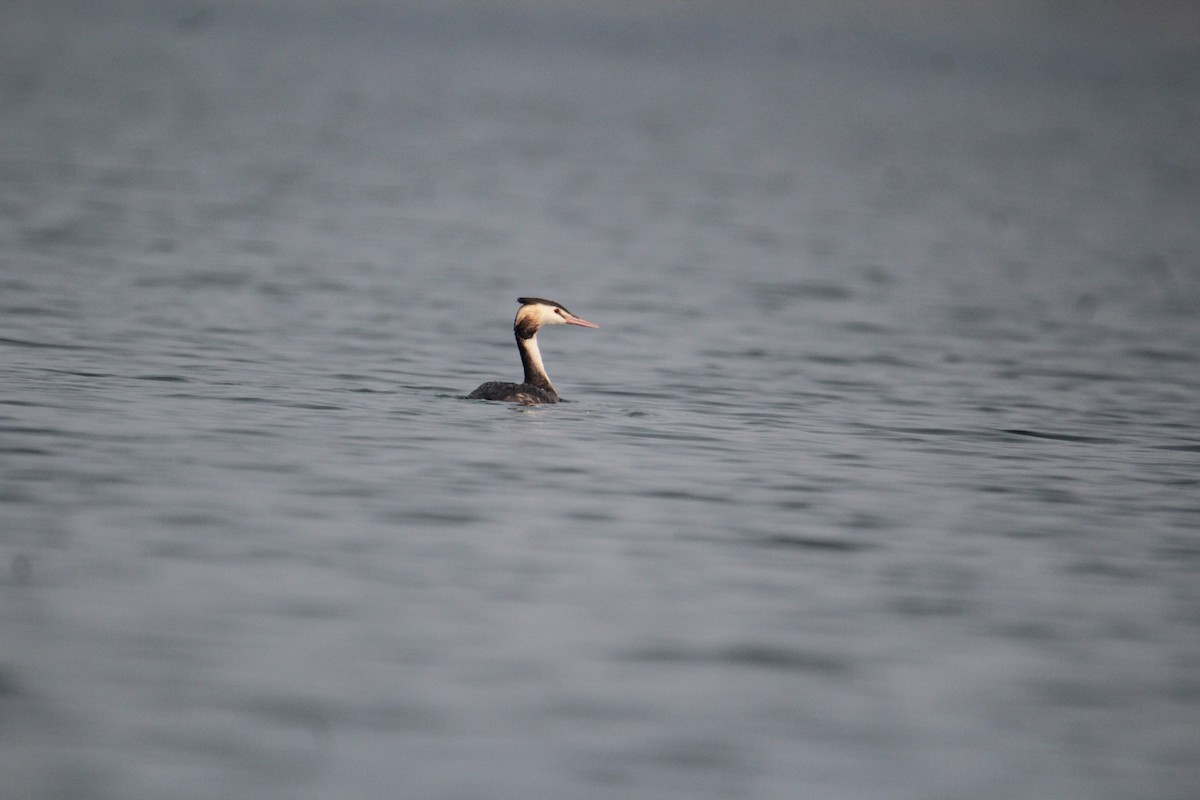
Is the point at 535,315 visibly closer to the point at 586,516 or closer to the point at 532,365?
the point at 532,365

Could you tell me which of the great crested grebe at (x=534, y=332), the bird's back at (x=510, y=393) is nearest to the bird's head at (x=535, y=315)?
the great crested grebe at (x=534, y=332)

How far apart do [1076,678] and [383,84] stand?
115399 mm

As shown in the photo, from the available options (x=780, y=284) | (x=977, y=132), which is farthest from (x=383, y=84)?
(x=780, y=284)

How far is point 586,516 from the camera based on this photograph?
13.0 metres

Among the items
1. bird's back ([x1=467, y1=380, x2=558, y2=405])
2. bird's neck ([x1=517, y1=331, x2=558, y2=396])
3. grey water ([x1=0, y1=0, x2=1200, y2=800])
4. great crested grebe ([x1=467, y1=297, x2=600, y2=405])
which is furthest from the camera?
bird's neck ([x1=517, y1=331, x2=558, y2=396])

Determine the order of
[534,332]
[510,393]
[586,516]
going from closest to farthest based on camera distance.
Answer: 1. [586,516]
2. [510,393]
3. [534,332]

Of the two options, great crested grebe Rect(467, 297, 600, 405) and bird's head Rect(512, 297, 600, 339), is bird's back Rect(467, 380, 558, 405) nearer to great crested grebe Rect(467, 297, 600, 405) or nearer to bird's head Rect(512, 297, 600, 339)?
great crested grebe Rect(467, 297, 600, 405)

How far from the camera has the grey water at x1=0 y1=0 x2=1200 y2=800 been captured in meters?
8.35

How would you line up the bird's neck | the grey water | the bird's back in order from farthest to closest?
the bird's neck < the bird's back < the grey water

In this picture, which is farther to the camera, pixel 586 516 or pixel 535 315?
pixel 535 315

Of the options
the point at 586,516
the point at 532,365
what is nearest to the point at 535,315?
the point at 532,365

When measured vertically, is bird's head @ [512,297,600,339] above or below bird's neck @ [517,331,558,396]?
above

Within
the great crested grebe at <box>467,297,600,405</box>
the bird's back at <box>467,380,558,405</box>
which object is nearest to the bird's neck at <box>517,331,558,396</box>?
the great crested grebe at <box>467,297,600,405</box>

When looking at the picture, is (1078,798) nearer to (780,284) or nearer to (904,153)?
(780,284)
